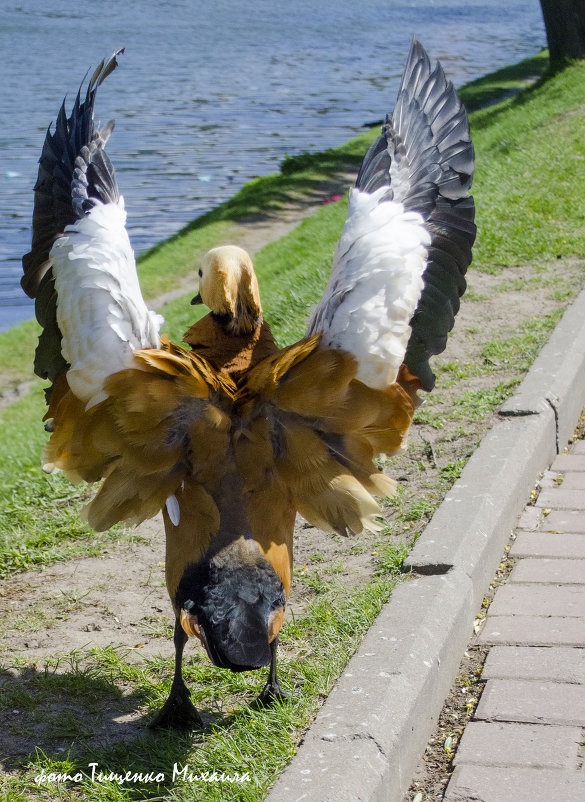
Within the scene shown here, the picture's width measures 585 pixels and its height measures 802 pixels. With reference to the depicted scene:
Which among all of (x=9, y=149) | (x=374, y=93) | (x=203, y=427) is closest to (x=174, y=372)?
(x=203, y=427)

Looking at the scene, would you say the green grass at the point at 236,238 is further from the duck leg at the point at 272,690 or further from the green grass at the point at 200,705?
the duck leg at the point at 272,690

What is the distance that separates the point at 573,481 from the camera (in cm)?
418

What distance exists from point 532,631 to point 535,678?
25cm

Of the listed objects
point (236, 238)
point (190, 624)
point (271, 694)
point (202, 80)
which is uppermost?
point (190, 624)

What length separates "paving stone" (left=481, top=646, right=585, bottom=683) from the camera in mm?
2949

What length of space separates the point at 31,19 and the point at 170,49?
5908 millimetres

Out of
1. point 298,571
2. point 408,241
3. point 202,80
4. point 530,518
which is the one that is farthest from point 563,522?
point 202,80

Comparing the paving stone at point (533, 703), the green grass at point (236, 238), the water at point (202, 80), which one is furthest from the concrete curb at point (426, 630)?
the water at point (202, 80)

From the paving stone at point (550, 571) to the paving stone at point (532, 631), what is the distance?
0.23 m

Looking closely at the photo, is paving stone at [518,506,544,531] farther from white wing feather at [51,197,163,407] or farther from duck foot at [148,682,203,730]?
white wing feather at [51,197,163,407]

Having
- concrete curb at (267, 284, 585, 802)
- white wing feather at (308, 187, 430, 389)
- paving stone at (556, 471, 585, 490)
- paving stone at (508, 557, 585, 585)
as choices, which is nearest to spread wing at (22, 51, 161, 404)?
white wing feather at (308, 187, 430, 389)

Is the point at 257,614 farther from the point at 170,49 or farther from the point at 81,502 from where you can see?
the point at 170,49

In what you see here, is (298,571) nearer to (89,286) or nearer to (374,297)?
(374,297)

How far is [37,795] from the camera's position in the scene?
2586mm
